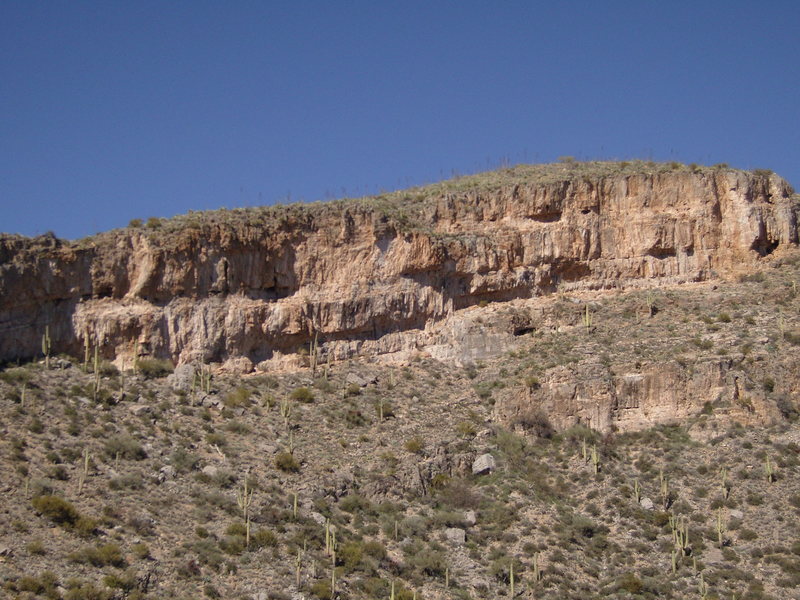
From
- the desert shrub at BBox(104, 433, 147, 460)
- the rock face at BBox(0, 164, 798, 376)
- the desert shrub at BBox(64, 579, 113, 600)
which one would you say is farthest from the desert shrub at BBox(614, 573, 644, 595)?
the desert shrub at BBox(104, 433, 147, 460)

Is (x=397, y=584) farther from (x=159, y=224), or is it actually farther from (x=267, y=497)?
(x=159, y=224)

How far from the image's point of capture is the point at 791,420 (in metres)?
46.8

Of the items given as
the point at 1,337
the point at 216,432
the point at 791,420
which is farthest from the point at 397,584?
the point at 1,337

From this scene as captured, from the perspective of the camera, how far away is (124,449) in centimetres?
4506

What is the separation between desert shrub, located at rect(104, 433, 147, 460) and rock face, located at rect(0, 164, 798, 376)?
7.30 meters

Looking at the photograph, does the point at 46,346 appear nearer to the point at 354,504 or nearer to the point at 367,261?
the point at 367,261

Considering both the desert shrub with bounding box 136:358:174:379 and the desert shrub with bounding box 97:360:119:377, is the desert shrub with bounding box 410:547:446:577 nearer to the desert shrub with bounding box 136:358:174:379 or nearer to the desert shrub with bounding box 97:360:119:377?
the desert shrub with bounding box 136:358:174:379

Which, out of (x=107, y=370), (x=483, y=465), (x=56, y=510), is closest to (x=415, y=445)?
(x=483, y=465)

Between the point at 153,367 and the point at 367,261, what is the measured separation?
10560 millimetres

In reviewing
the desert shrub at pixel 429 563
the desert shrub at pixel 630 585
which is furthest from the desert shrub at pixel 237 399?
the desert shrub at pixel 630 585

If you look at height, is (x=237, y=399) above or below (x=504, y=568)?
above

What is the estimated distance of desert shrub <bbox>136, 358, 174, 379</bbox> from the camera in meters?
51.3

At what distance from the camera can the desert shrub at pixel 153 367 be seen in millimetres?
51281

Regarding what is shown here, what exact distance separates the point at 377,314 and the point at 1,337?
15.4 meters
